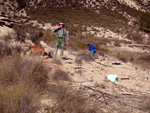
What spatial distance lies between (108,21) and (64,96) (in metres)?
28.8

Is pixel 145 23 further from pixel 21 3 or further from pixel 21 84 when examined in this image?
pixel 21 84

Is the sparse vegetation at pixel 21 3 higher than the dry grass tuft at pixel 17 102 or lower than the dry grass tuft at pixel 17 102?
higher

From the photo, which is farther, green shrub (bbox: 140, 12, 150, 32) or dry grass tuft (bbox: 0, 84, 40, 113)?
green shrub (bbox: 140, 12, 150, 32)

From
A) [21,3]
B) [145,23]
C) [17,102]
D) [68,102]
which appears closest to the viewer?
[17,102]

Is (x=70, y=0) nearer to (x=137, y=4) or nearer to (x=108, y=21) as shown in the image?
(x=108, y=21)

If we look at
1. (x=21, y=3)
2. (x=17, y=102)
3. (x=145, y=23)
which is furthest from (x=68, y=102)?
(x=21, y=3)

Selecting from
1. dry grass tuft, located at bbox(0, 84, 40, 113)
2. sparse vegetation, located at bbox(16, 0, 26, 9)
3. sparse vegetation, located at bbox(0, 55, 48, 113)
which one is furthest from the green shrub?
dry grass tuft, located at bbox(0, 84, 40, 113)

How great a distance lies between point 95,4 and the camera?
123 ft

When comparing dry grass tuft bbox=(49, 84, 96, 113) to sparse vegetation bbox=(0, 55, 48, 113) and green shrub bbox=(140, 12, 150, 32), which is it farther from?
green shrub bbox=(140, 12, 150, 32)

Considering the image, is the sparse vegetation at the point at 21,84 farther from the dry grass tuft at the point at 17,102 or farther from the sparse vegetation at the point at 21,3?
the sparse vegetation at the point at 21,3

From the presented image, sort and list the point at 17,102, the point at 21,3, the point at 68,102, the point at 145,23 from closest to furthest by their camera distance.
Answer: the point at 17,102 → the point at 68,102 → the point at 145,23 → the point at 21,3

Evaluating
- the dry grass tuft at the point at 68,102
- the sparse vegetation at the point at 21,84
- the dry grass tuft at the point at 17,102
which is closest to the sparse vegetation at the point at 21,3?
the sparse vegetation at the point at 21,84

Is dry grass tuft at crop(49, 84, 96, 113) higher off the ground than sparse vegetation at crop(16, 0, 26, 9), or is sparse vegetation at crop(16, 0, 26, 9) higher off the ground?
sparse vegetation at crop(16, 0, 26, 9)

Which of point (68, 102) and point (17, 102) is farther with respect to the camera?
point (68, 102)
